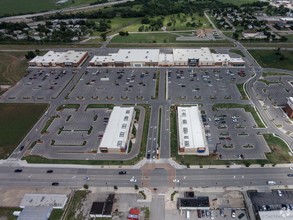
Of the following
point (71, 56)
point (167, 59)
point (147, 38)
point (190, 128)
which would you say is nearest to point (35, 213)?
point (190, 128)

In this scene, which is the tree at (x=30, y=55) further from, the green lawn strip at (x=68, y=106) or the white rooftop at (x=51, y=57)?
the green lawn strip at (x=68, y=106)

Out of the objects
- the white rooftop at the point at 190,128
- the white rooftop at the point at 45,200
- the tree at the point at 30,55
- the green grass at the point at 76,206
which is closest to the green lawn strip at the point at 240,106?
the white rooftop at the point at 190,128

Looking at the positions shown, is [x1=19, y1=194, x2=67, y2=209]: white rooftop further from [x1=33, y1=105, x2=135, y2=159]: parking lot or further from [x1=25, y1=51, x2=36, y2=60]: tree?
[x1=25, y1=51, x2=36, y2=60]: tree

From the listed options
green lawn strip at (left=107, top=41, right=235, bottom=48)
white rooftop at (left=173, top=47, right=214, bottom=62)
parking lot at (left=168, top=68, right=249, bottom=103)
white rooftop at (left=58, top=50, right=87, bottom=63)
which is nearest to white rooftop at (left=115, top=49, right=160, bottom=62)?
white rooftop at (left=173, top=47, right=214, bottom=62)

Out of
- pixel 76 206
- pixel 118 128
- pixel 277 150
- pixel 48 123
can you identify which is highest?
pixel 48 123

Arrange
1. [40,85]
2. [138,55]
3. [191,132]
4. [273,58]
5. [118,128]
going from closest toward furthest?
1. [191,132]
2. [118,128]
3. [40,85]
4. [273,58]
5. [138,55]

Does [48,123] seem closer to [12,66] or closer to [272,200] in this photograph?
[12,66]
